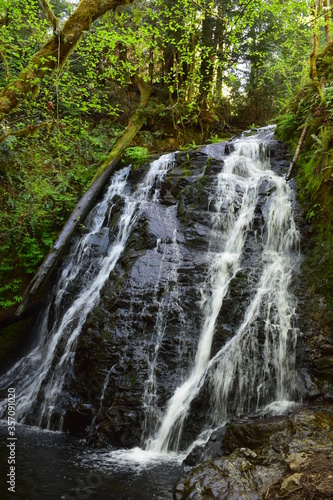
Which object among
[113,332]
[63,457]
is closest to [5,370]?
[113,332]

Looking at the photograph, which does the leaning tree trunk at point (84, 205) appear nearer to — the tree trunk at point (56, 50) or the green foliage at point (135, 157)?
the green foliage at point (135, 157)

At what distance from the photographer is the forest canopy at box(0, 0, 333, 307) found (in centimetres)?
593

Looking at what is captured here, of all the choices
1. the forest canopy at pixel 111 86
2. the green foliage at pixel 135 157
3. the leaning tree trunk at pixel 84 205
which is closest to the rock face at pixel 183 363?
the leaning tree trunk at pixel 84 205

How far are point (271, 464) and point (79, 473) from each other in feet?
8.12

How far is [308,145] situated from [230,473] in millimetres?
7752

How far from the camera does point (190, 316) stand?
637 centimetres

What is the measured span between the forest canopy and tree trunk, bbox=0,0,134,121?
1 centimetres

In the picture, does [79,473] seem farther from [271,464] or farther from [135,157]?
[135,157]

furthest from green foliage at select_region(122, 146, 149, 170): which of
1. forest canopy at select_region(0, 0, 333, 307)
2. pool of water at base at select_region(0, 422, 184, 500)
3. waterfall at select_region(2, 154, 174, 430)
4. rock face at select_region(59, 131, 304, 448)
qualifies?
pool of water at base at select_region(0, 422, 184, 500)

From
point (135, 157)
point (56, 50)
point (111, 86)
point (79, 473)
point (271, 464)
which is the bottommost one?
point (79, 473)

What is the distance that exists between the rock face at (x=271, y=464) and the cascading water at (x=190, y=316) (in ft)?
2.97
